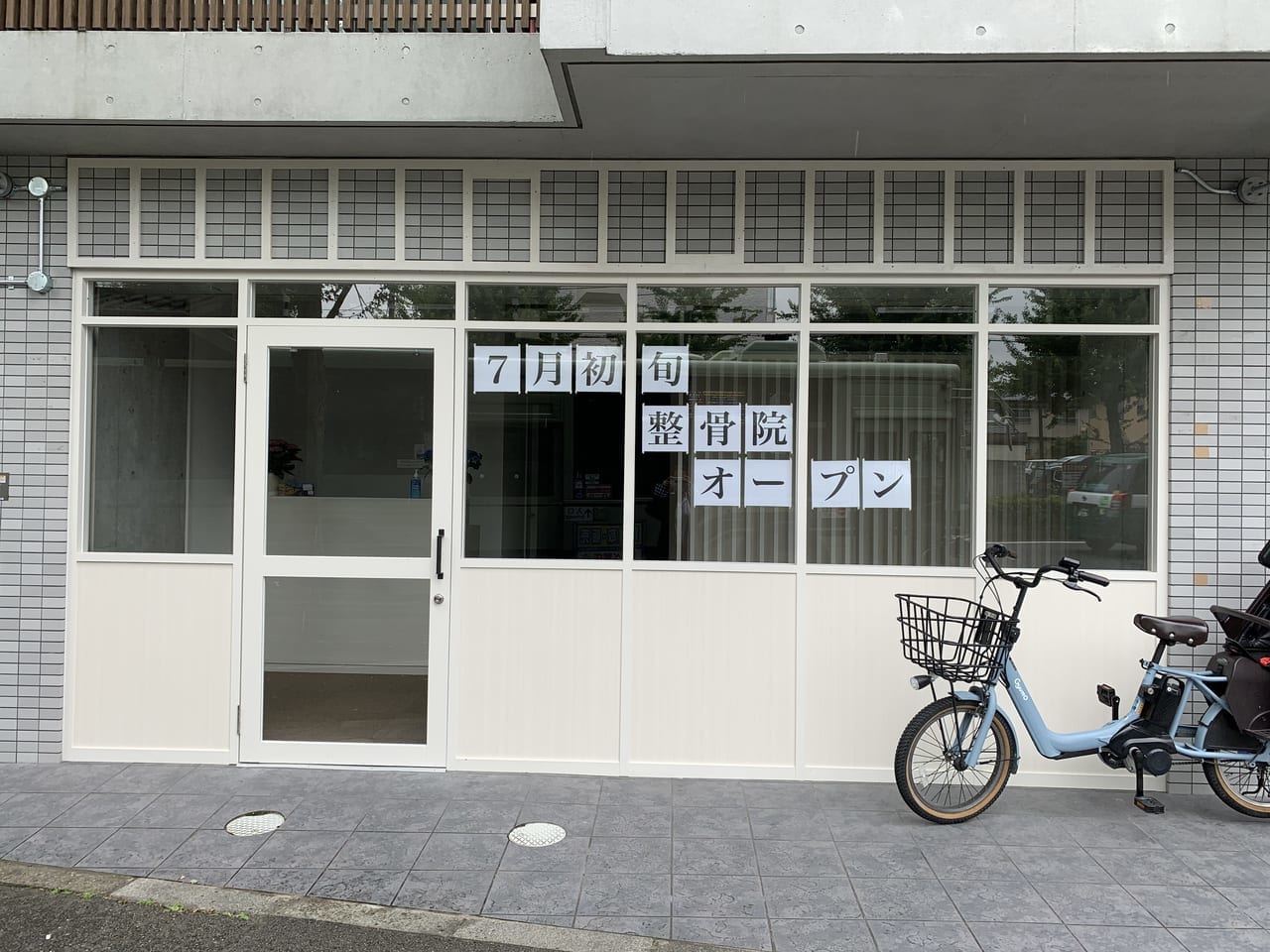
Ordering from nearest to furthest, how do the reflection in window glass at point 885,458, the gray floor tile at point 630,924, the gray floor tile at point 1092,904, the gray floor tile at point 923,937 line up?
the gray floor tile at point 923,937 < the gray floor tile at point 630,924 < the gray floor tile at point 1092,904 < the reflection in window glass at point 885,458

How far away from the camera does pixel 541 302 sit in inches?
208

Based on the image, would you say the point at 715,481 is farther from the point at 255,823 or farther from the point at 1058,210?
the point at 255,823

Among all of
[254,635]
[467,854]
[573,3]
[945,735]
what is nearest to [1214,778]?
[945,735]

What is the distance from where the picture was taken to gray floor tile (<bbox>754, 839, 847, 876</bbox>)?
402 centimetres

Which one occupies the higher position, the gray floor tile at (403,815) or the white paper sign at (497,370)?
the white paper sign at (497,370)

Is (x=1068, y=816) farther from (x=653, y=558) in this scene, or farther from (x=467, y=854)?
(x=467, y=854)

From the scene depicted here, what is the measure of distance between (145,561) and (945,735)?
445 centimetres

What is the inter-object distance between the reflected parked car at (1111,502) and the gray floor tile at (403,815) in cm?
376

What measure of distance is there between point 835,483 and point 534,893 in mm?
2701

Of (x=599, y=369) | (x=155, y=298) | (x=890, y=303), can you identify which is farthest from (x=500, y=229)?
(x=890, y=303)

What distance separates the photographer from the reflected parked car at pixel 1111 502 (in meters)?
5.15

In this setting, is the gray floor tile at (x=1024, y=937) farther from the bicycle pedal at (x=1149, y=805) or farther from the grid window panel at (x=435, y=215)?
the grid window panel at (x=435, y=215)

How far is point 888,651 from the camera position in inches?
203

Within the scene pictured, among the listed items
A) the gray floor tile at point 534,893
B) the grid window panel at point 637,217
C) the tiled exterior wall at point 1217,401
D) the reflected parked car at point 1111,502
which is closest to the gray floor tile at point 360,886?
the gray floor tile at point 534,893
